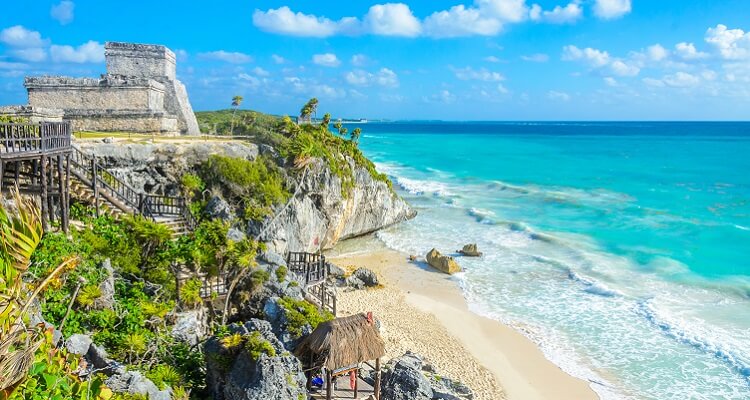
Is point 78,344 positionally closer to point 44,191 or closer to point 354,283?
point 44,191

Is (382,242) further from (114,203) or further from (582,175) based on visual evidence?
(582,175)

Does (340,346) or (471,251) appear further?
(471,251)

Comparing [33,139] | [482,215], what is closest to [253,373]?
[33,139]

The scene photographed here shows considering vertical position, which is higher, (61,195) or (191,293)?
(61,195)

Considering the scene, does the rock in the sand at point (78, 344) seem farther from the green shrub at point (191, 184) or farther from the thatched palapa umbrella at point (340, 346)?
the green shrub at point (191, 184)

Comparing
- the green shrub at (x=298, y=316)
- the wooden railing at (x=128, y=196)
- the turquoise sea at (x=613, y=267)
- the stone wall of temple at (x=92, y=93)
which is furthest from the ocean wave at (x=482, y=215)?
the green shrub at (x=298, y=316)

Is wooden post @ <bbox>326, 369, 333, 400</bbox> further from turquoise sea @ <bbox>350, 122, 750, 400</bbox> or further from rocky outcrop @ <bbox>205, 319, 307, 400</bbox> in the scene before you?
turquoise sea @ <bbox>350, 122, 750, 400</bbox>

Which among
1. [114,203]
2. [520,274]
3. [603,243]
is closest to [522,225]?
[603,243]
